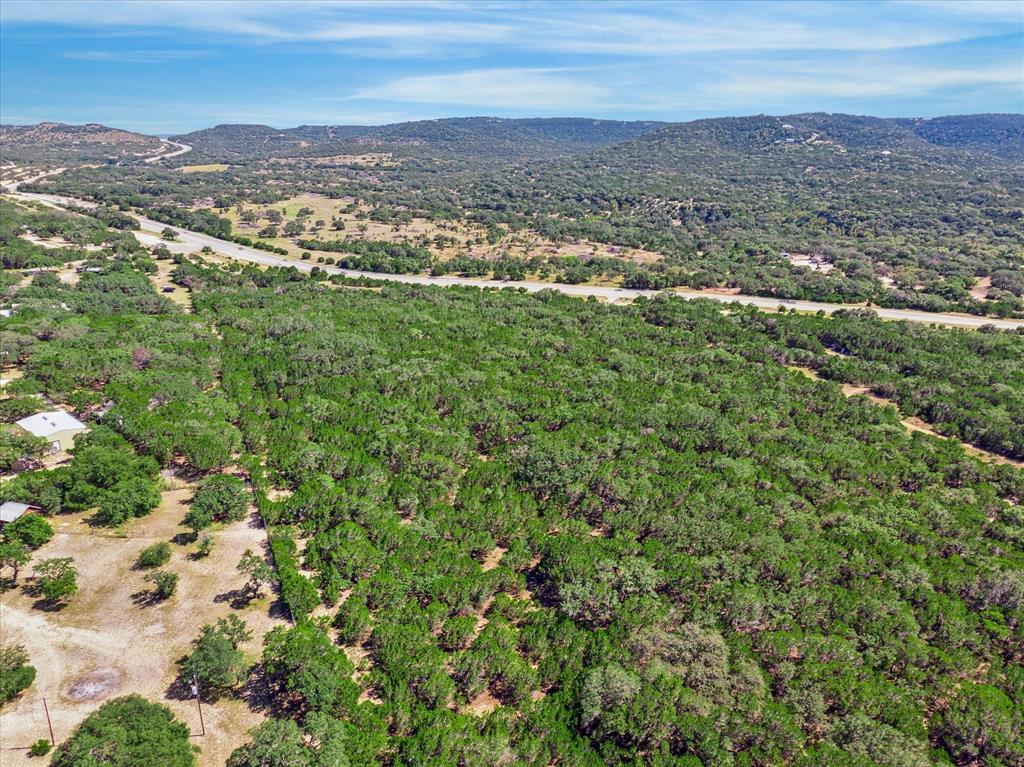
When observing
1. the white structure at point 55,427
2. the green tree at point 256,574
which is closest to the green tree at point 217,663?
the green tree at point 256,574

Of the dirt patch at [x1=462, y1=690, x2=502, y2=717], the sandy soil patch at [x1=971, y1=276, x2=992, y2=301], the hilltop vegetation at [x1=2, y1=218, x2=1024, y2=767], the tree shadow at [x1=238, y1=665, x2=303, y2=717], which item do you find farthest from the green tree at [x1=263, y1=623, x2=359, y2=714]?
the sandy soil patch at [x1=971, y1=276, x2=992, y2=301]

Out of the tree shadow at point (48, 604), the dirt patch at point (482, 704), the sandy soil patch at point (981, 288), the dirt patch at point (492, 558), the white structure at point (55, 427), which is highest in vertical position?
the sandy soil patch at point (981, 288)

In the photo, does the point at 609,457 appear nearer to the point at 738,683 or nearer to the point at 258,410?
the point at 738,683

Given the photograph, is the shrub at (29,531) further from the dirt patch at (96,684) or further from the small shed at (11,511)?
the dirt patch at (96,684)

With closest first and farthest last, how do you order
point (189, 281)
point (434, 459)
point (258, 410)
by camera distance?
point (434, 459) → point (258, 410) → point (189, 281)

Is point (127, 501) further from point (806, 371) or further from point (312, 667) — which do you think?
point (806, 371)

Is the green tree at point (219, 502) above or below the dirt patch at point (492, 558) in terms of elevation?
above

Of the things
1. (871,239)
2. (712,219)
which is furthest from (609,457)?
(712,219)
